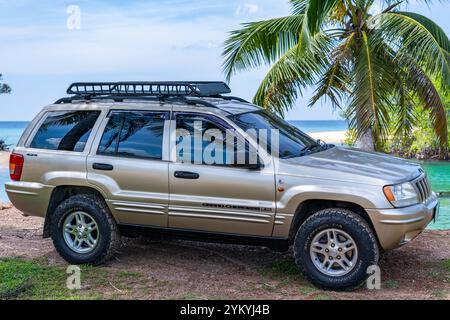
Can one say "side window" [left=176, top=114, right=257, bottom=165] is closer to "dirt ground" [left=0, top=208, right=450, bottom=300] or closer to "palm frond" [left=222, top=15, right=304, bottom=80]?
"dirt ground" [left=0, top=208, right=450, bottom=300]

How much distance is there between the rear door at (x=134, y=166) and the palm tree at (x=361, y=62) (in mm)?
5791

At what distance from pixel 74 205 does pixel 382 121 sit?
7.27m

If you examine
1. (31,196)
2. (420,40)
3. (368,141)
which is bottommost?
(31,196)

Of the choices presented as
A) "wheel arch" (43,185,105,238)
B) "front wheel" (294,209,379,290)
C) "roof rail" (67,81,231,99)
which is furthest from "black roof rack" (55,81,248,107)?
"front wheel" (294,209,379,290)

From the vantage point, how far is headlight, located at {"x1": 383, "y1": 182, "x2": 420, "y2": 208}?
6.27 metres

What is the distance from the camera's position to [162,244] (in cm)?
852

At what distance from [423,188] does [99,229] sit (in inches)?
146

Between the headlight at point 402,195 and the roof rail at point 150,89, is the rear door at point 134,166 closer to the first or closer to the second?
the roof rail at point 150,89

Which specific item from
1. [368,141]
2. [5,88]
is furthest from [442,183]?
[5,88]

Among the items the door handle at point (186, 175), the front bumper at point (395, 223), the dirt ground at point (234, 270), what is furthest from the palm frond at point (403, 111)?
the door handle at point (186, 175)

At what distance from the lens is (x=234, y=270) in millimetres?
7367

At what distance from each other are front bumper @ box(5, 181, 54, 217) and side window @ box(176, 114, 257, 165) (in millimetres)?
1797

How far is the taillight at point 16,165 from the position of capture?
782 centimetres

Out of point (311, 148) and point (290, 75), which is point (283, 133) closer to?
point (311, 148)
